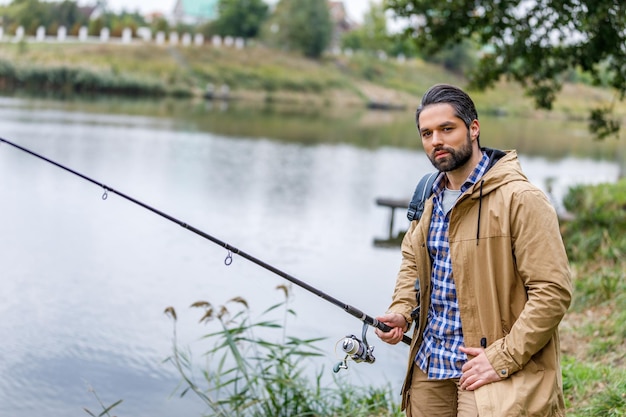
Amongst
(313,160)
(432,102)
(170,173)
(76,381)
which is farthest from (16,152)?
(432,102)

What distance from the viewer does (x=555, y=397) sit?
10.8ft

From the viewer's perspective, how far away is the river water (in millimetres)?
8117

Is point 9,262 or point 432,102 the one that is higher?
point 432,102

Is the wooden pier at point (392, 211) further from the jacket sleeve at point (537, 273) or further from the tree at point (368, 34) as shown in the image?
the tree at point (368, 34)

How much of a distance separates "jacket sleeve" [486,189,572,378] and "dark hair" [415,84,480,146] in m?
0.41

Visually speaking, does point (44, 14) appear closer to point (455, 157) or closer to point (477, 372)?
point (455, 157)

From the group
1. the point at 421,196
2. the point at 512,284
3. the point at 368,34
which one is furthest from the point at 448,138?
the point at 368,34

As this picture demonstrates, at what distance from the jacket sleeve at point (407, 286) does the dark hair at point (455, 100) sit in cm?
57

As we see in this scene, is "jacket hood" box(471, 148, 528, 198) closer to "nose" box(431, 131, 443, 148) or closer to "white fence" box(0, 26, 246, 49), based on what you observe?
"nose" box(431, 131, 443, 148)

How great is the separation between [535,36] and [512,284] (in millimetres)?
10099

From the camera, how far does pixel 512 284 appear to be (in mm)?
3342

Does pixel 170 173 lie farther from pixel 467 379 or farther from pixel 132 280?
pixel 467 379

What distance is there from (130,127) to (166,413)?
28862 mm

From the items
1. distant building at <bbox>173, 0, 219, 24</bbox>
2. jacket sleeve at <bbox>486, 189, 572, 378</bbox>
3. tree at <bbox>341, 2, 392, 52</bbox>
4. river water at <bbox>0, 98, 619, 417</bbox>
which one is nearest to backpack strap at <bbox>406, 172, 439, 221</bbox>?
jacket sleeve at <bbox>486, 189, 572, 378</bbox>
